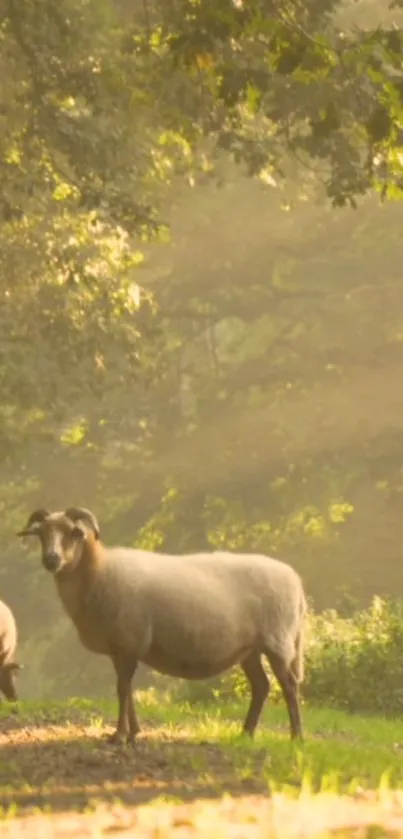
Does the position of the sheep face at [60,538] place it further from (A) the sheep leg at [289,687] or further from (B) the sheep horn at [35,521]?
(A) the sheep leg at [289,687]

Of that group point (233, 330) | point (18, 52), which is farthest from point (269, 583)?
point (233, 330)

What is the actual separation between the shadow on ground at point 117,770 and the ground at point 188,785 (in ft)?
0.03

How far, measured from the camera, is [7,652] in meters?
17.8

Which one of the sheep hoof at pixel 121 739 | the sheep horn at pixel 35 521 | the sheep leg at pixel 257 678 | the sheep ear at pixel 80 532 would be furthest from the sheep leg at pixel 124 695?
the sheep leg at pixel 257 678

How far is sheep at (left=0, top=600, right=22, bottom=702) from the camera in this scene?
1747 cm

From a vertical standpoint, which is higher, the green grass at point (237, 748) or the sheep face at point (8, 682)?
the sheep face at point (8, 682)

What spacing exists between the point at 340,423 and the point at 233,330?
17.2ft

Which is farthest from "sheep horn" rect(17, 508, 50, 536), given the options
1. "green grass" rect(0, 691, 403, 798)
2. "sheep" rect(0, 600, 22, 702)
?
"sheep" rect(0, 600, 22, 702)

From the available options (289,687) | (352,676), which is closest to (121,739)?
(289,687)

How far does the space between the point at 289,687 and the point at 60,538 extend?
8.74ft

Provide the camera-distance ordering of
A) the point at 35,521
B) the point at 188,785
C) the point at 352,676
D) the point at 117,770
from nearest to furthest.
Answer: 1. the point at 188,785
2. the point at 117,770
3. the point at 35,521
4. the point at 352,676

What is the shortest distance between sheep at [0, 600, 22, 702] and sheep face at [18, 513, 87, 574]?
6181mm

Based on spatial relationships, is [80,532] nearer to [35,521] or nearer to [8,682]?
[35,521]

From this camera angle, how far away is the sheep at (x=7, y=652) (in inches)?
688
